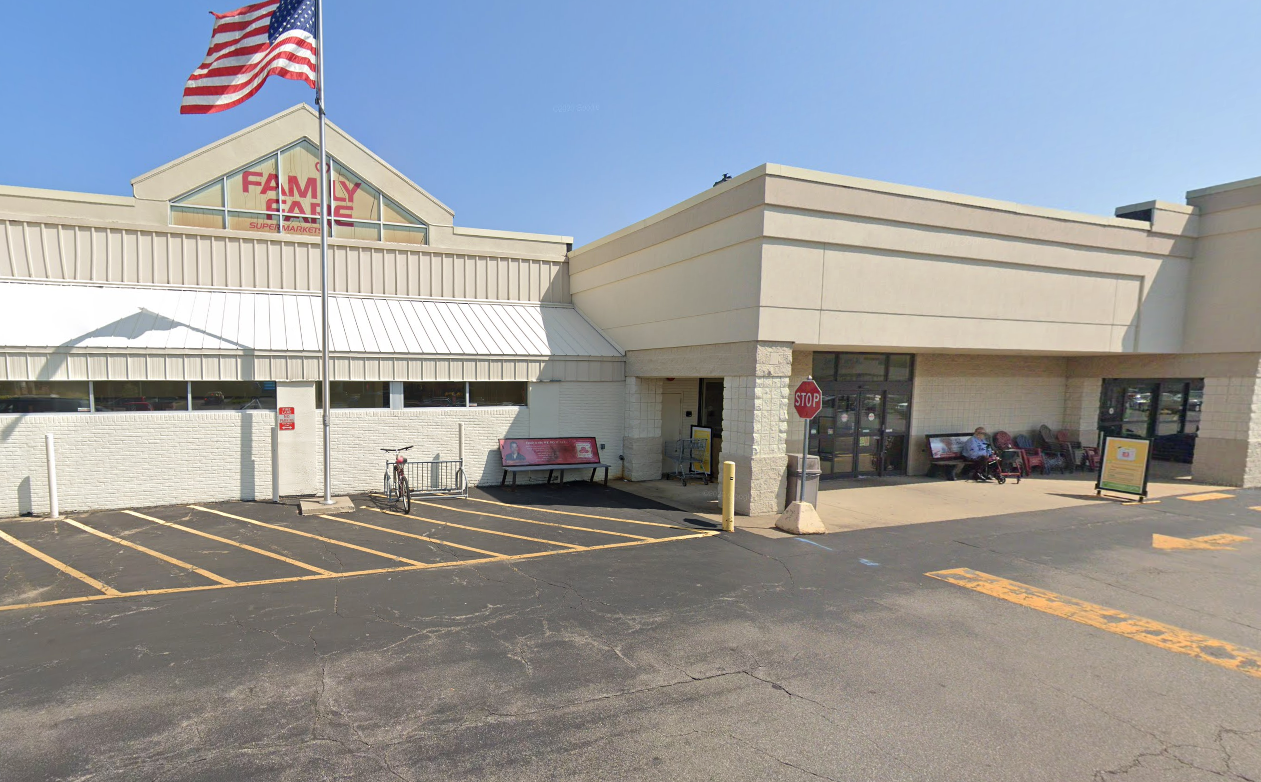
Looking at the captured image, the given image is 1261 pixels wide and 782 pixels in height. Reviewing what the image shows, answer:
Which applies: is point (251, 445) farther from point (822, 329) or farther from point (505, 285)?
point (822, 329)

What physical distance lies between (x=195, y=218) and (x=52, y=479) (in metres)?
7.12

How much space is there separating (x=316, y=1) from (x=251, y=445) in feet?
28.8

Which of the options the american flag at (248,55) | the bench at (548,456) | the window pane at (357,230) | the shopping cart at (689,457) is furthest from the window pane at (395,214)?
the shopping cart at (689,457)

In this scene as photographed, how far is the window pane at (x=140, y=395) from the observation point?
38.5 ft

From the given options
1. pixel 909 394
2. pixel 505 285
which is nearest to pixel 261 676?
pixel 505 285

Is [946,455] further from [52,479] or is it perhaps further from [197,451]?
[52,479]

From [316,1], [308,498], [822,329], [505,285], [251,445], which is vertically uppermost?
[316,1]

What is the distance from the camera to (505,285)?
17.0 metres

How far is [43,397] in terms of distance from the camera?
11.3m

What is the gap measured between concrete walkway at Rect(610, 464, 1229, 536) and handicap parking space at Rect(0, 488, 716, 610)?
129 centimetres

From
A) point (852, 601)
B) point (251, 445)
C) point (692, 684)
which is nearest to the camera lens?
point (692, 684)

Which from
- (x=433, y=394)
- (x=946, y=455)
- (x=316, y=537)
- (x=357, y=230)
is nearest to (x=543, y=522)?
(x=316, y=537)

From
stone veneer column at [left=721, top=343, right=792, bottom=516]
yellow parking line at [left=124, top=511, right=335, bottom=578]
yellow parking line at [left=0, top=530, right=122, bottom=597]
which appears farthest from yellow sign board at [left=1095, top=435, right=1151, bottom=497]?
yellow parking line at [left=0, top=530, right=122, bottom=597]

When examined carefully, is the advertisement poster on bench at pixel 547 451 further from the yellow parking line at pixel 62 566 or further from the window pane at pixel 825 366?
the yellow parking line at pixel 62 566
